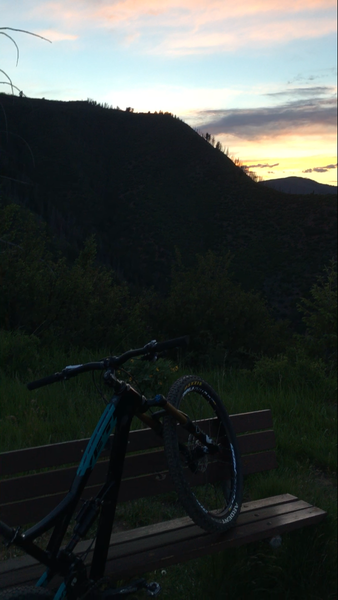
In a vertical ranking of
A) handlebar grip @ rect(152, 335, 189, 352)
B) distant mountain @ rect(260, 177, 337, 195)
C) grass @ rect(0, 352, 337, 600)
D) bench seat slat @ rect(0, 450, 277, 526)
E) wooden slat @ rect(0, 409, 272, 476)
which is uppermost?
distant mountain @ rect(260, 177, 337, 195)

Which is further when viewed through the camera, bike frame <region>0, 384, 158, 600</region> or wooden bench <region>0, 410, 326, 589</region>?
wooden bench <region>0, 410, 326, 589</region>

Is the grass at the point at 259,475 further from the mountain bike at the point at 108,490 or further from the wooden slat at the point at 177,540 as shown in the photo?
the mountain bike at the point at 108,490

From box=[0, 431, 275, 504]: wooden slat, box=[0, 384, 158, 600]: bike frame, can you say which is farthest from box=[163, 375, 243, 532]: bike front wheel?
box=[0, 384, 158, 600]: bike frame

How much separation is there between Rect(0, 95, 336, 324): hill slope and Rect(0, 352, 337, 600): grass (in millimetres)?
34908

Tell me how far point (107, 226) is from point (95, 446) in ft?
187

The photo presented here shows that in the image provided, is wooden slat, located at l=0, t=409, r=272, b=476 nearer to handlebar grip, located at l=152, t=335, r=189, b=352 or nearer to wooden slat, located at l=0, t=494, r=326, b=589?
wooden slat, located at l=0, t=494, r=326, b=589

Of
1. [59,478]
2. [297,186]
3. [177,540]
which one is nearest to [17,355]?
[59,478]

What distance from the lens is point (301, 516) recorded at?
2922 millimetres

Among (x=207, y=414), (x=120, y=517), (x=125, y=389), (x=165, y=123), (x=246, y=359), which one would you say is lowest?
(x=246, y=359)

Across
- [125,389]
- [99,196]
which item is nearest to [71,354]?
[125,389]

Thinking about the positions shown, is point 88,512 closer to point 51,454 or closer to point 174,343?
point 51,454

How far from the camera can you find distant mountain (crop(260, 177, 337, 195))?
65.9 meters

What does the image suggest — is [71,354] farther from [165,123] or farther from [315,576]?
[165,123]

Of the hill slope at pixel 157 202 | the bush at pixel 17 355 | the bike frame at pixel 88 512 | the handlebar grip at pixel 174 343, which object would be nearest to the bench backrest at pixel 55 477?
the bike frame at pixel 88 512
